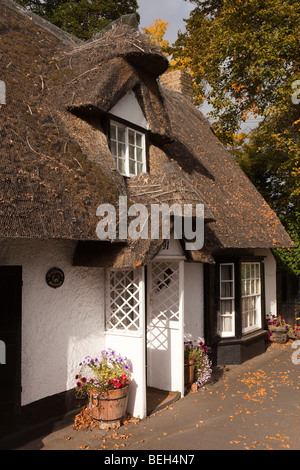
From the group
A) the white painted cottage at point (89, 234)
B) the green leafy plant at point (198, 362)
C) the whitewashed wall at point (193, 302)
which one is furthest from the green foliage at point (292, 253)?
the green leafy plant at point (198, 362)

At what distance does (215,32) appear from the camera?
12508 millimetres

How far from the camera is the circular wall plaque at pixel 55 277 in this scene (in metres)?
5.66

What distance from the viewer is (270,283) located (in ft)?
38.4

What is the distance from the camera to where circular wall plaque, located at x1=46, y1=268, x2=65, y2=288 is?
5662mm

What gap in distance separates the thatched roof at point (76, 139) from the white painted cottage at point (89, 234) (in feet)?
0.08

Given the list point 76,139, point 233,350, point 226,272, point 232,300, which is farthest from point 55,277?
point 233,350

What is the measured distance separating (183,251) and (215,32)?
918 cm

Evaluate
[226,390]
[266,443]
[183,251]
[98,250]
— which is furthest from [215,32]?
[266,443]

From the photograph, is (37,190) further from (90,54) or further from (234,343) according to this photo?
(234,343)

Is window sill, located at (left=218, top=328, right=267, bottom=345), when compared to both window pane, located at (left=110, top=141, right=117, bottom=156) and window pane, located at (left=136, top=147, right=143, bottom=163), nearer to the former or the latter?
window pane, located at (left=136, top=147, right=143, bottom=163)

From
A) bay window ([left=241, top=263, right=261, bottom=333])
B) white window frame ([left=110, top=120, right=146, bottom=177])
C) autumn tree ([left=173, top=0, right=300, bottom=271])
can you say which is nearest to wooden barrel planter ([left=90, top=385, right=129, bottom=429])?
white window frame ([left=110, top=120, right=146, bottom=177])

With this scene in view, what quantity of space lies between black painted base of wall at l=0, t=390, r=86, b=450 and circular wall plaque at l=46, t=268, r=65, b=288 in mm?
1692

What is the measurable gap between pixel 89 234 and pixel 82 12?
52.7 feet

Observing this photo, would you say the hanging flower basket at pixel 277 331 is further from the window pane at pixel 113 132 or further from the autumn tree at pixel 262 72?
the window pane at pixel 113 132
